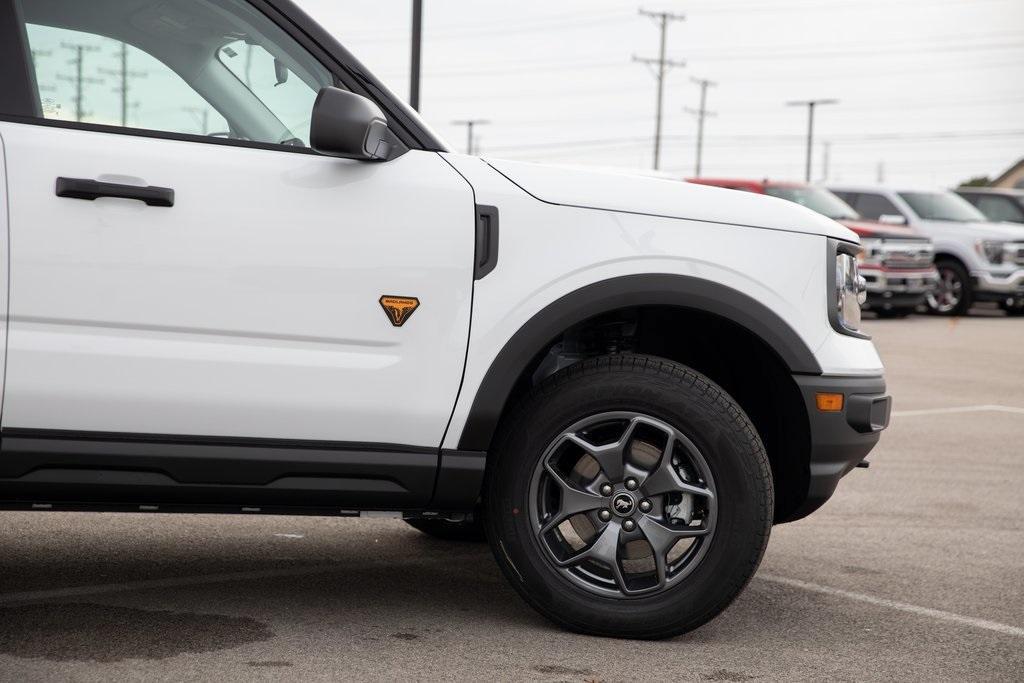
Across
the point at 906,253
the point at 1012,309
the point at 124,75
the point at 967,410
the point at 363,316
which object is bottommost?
the point at 1012,309

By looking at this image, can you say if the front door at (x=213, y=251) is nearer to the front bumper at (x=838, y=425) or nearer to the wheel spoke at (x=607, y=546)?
the wheel spoke at (x=607, y=546)

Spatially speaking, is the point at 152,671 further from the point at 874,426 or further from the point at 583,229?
the point at 874,426

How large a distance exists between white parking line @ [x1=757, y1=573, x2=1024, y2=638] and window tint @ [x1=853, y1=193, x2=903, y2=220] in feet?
54.5

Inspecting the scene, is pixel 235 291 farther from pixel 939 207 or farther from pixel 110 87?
pixel 939 207

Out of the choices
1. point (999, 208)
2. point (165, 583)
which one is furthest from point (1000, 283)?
point (165, 583)

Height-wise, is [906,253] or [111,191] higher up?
[111,191]

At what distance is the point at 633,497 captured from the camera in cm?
394

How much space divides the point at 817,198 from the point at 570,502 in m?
16.4

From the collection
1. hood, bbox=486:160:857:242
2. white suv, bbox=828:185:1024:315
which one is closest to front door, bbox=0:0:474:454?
hood, bbox=486:160:857:242

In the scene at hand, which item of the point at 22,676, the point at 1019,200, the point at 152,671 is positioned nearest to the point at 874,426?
the point at 152,671

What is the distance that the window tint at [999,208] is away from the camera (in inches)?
930

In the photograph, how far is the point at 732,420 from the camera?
154 inches

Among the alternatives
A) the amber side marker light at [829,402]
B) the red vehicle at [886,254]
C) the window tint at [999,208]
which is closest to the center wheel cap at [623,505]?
the amber side marker light at [829,402]

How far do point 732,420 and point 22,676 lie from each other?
2.06 metres
